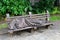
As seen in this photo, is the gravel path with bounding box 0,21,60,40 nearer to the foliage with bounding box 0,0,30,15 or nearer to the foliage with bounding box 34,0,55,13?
the foliage with bounding box 0,0,30,15

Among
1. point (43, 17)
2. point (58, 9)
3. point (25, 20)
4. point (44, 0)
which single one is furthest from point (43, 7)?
point (25, 20)

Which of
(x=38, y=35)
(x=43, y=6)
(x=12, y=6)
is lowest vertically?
(x=38, y=35)

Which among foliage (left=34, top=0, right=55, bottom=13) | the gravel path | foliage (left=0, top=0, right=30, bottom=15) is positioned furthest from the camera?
foliage (left=34, top=0, right=55, bottom=13)

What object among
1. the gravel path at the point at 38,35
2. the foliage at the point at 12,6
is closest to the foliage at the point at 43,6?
the foliage at the point at 12,6

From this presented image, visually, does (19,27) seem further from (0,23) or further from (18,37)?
(0,23)

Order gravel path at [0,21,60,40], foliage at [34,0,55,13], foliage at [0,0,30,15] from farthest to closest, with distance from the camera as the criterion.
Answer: foliage at [34,0,55,13] < foliage at [0,0,30,15] < gravel path at [0,21,60,40]

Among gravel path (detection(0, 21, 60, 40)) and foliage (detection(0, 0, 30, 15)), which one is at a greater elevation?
foliage (detection(0, 0, 30, 15))

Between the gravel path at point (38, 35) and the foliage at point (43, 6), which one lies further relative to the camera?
the foliage at point (43, 6)

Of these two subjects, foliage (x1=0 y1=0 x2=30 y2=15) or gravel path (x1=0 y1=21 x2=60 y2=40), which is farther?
foliage (x1=0 y1=0 x2=30 y2=15)

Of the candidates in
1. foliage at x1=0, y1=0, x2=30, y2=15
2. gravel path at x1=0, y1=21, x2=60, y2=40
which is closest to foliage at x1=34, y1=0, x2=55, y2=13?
foliage at x1=0, y1=0, x2=30, y2=15

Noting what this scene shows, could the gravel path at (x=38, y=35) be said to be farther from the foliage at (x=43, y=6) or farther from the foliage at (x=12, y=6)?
the foliage at (x=43, y=6)

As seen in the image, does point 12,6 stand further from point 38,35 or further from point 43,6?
point 43,6

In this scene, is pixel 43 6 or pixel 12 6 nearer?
pixel 12 6

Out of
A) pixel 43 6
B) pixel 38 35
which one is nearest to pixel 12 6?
pixel 38 35
